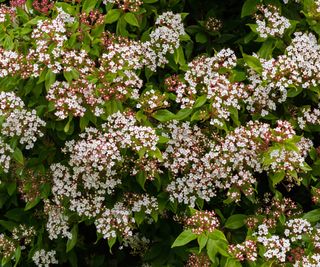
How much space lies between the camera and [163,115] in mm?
4773

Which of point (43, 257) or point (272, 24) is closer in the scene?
Answer: point (272, 24)

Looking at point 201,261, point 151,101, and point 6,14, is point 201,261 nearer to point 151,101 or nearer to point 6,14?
point 151,101

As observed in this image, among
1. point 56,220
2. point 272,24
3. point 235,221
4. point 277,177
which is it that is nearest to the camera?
point 277,177

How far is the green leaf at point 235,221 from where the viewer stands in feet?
17.1

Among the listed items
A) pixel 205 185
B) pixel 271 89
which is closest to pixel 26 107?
pixel 205 185

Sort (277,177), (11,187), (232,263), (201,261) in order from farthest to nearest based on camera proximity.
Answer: (11,187), (201,261), (277,177), (232,263)

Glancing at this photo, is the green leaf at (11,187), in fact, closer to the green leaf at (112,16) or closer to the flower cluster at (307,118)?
the green leaf at (112,16)

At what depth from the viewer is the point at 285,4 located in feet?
17.8

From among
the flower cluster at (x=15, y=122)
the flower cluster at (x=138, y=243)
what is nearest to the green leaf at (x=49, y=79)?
the flower cluster at (x=15, y=122)

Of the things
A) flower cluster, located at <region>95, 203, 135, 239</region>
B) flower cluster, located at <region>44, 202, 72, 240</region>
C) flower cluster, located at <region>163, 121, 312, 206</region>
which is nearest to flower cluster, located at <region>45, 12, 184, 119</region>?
flower cluster, located at <region>163, 121, 312, 206</region>

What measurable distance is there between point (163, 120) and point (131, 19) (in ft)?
2.89

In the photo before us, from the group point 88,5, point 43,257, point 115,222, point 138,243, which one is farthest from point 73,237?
point 88,5

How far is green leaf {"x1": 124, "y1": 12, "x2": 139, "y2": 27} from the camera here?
486 centimetres

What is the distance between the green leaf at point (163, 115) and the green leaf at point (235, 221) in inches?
45.2
